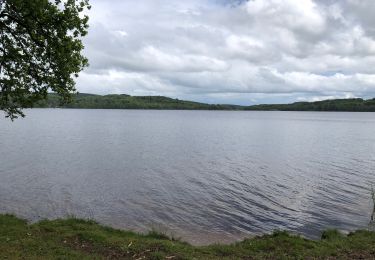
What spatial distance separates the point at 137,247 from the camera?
16344 millimetres

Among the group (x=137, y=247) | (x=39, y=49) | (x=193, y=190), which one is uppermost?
(x=39, y=49)

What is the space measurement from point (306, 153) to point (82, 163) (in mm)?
40483

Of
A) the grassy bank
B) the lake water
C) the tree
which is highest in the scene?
the tree

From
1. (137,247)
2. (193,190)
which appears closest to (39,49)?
(137,247)

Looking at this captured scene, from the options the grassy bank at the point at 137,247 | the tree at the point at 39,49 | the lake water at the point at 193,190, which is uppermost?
the tree at the point at 39,49

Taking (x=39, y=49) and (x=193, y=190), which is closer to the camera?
(x=39, y=49)

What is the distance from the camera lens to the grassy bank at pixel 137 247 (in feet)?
49.9

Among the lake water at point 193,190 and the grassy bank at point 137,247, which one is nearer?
the grassy bank at point 137,247

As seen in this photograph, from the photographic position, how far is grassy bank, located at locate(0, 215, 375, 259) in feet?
49.9

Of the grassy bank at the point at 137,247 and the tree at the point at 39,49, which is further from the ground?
the tree at the point at 39,49

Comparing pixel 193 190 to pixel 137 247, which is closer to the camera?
pixel 137 247

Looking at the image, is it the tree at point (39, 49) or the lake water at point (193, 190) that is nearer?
the tree at point (39, 49)

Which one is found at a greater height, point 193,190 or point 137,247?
point 137,247

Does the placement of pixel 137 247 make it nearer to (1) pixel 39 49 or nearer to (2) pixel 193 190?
(1) pixel 39 49
